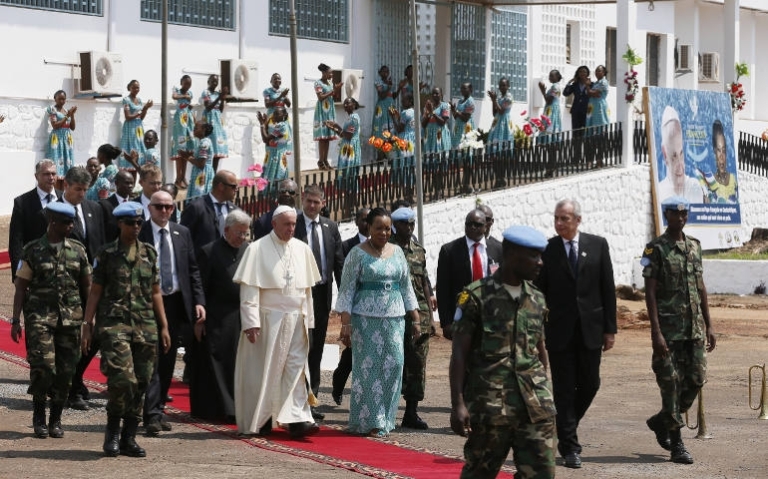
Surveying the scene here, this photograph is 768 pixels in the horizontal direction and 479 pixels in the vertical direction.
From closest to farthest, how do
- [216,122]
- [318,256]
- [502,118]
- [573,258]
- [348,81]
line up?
[573,258], [318,256], [216,122], [502,118], [348,81]

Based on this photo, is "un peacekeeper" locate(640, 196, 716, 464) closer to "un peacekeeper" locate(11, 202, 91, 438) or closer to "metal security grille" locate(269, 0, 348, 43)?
"un peacekeeper" locate(11, 202, 91, 438)

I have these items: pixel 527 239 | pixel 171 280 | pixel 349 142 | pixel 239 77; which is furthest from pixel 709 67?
pixel 527 239

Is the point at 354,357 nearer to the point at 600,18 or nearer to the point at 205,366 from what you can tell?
the point at 205,366

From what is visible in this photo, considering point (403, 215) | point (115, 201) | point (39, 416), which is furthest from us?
point (115, 201)

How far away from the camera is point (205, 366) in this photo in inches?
473

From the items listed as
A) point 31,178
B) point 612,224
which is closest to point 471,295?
point 31,178

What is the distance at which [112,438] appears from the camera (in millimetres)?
10406

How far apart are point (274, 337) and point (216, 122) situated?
1535 centimetres

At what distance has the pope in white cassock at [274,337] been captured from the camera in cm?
1150

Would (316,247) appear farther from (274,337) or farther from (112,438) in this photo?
(112,438)

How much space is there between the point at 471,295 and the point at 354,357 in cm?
448

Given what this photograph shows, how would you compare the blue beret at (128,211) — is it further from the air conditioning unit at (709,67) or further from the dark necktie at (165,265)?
the air conditioning unit at (709,67)

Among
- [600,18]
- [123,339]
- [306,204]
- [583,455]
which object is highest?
[600,18]

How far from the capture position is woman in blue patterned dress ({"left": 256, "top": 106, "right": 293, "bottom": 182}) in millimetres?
26094
